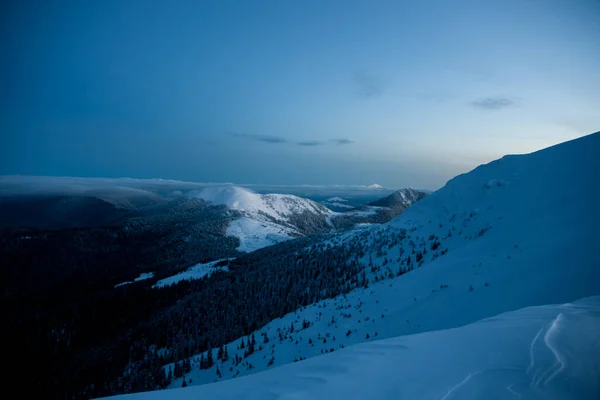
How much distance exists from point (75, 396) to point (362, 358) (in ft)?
204

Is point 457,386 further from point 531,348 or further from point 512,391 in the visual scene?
point 531,348

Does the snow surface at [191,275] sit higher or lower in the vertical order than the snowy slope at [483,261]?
lower

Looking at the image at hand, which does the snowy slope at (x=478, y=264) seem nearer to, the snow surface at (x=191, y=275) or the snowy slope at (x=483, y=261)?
the snowy slope at (x=483, y=261)

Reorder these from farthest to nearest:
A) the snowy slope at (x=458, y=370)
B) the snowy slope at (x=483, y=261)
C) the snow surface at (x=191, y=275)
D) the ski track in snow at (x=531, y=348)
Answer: the snow surface at (x=191, y=275) < the snowy slope at (x=483, y=261) < the ski track in snow at (x=531, y=348) < the snowy slope at (x=458, y=370)

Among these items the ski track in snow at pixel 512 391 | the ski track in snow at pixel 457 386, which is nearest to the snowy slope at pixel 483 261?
the ski track in snow at pixel 457 386

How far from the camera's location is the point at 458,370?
4.76m

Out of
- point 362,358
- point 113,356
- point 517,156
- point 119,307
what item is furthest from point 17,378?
point 517,156

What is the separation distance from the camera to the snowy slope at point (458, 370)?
4066 millimetres

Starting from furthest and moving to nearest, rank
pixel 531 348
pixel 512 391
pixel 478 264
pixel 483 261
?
1. pixel 483 261
2. pixel 478 264
3. pixel 531 348
4. pixel 512 391

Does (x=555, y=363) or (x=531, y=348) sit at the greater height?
(x=555, y=363)

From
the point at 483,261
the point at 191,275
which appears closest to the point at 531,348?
the point at 483,261

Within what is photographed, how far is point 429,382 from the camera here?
180 inches

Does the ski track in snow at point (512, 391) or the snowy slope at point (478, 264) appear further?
the snowy slope at point (478, 264)

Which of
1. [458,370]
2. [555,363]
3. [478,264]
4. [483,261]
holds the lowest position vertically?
[478,264]
